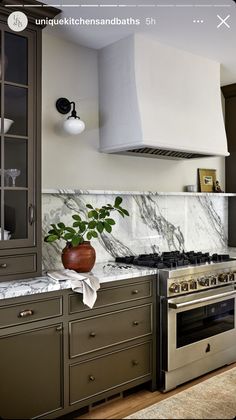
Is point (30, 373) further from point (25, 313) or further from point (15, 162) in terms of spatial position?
point (15, 162)

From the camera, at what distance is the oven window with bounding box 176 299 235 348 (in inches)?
119

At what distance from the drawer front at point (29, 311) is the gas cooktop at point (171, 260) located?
36.2 inches

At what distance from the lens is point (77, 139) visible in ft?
10.5

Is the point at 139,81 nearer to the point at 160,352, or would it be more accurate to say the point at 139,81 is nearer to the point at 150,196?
the point at 150,196

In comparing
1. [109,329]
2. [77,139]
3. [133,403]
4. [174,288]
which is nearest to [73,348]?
[109,329]

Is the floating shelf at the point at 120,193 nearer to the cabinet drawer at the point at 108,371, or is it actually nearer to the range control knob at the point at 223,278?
the range control knob at the point at 223,278

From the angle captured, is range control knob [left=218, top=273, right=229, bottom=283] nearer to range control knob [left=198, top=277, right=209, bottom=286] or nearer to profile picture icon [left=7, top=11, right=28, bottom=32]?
range control knob [left=198, top=277, right=209, bottom=286]

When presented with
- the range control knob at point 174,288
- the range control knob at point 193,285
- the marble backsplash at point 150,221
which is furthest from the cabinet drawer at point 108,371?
the marble backsplash at point 150,221

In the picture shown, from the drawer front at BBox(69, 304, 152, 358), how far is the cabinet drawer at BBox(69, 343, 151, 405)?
0.29 ft

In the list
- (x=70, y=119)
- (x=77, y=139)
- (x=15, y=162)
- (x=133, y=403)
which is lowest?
(x=133, y=403)

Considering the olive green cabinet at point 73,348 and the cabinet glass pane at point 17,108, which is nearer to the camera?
the olive green cabinet at point 73,348

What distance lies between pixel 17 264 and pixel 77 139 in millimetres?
1181

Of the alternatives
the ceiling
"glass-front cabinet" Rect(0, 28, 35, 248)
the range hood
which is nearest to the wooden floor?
"glass-front cabinet" Rect(0, 28, 35, 248)

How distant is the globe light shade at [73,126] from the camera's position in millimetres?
2967
